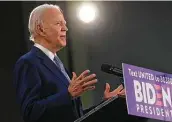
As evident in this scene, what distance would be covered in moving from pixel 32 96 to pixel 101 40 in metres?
1.23

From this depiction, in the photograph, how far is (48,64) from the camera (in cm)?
139

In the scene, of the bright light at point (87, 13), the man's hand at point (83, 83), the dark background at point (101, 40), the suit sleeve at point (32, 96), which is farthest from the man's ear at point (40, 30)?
the bright light at point (87, 13)

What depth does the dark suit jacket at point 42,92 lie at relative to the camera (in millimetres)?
1249

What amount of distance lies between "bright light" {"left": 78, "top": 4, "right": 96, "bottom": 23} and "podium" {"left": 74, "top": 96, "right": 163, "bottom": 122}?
128 centimetres

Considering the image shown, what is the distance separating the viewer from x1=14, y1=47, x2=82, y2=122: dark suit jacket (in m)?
1.25

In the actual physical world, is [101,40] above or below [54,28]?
below

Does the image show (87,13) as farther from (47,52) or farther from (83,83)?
(83,83)

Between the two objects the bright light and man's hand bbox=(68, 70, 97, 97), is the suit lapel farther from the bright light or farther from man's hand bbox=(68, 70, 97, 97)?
the bright light

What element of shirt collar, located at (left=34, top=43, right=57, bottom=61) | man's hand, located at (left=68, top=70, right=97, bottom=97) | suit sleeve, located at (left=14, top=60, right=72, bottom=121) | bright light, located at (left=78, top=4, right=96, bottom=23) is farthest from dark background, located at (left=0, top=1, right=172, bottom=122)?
man's hand, located at (left=68, top=70, right=97, bottom=97)

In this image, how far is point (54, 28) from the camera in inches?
56.2

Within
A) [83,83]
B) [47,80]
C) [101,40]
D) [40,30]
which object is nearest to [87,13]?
[101,40]

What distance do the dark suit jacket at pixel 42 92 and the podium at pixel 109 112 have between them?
0.12 meters

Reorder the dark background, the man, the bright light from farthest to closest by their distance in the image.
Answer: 1. the bright light
2. the dark background
3. the man

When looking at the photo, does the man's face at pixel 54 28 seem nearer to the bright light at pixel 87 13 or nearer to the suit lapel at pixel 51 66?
→ the suit lapel at pixel 51 66
